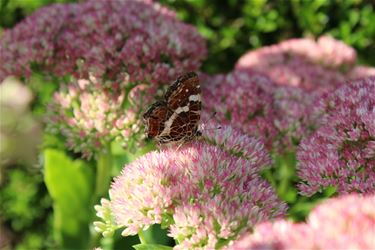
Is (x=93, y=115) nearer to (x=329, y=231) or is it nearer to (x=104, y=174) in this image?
(x=104, y=174)

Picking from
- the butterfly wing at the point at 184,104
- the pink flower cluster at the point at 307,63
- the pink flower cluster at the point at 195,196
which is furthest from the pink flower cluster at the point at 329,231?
the pink flower cluster at the point at 307,63

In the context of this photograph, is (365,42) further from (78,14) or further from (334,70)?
(78,14)

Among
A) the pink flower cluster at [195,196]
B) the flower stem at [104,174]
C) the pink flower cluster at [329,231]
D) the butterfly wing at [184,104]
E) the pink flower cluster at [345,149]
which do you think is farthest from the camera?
the flower stem at [104,174]

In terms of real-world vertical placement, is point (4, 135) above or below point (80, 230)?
above

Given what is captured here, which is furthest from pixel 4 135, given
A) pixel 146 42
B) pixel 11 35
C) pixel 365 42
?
pixel 365 42

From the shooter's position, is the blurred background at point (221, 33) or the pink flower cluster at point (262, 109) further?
the blurred background at point (221, 33)

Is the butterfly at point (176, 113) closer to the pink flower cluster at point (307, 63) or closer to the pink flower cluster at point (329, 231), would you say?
the pink flower cluster at point (329, 231)
